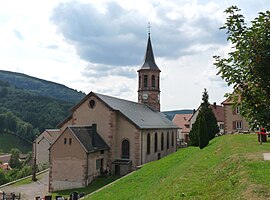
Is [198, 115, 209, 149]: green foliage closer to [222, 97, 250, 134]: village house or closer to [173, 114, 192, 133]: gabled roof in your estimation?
[222, 97, 250, 134]: village house

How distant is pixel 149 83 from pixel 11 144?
308ft

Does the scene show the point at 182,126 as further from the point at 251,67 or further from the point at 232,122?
the point at 251,67

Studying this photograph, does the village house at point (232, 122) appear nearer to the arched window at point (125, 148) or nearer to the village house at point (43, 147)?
the arched window at point (125, 148)

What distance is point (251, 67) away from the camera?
24.0 ft

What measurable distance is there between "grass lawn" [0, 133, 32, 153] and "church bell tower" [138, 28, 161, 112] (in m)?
84.8

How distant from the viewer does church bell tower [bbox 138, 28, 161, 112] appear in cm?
5616

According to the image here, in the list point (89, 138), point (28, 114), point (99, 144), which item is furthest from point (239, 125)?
point (28, 114)

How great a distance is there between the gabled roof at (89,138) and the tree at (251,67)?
84.7 ft

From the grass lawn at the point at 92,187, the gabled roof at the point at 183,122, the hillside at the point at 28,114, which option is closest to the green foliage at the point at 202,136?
the grass lawn at the point at 92,187

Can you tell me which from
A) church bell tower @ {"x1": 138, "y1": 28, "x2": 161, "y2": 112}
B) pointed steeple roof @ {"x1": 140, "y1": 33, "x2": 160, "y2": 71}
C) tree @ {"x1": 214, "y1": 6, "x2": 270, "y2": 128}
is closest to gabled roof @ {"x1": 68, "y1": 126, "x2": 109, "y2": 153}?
church bell tower @ {"x1": 138, "y1": 28, "x2": 161, "y2": 112}

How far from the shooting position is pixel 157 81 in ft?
187

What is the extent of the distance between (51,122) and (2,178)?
100 m

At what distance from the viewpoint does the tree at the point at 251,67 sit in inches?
281

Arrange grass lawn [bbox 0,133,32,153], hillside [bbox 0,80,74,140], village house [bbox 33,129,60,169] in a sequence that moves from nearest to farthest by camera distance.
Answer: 1. village house [bbox 33,129,60,169]
2. grass lawn [bbox 0,133,32,153]
3. hillside [bbox 0,80,74,140]
